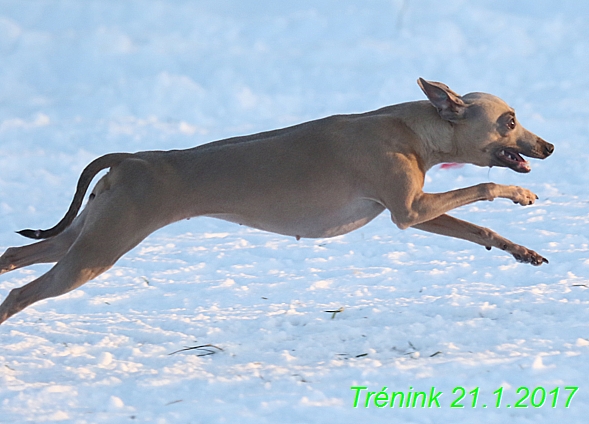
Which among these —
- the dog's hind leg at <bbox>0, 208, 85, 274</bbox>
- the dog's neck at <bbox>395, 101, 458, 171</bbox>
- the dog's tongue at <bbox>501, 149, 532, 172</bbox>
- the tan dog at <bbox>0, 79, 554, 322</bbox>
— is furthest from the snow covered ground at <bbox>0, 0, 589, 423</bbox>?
the dog's neck at <bbox>395, 101, 458, 171</bbox>

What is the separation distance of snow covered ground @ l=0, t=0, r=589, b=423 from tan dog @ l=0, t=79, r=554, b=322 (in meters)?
0.63

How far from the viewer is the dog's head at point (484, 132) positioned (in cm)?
542

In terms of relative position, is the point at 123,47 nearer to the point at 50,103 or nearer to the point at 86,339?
the point at 50,103

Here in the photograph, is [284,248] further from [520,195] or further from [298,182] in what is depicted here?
[520,195]

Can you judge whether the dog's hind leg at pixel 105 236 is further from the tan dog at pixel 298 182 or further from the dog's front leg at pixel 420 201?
the dog's front leg at pixel 420 201

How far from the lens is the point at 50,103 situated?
39.8 ft

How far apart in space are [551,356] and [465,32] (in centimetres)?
936

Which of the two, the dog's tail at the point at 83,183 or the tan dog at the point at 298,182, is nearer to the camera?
the tan dog at the point at 298,182

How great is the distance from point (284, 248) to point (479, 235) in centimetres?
211

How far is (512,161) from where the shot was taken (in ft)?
18.1

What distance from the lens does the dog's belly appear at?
5.42m

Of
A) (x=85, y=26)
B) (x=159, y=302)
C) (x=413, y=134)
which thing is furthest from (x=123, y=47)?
(x=413, y=134)

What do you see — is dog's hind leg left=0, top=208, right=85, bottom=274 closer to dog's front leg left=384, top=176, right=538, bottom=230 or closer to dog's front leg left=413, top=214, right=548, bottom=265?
dog's front leg left=384, top=176, right=538, bottom=230

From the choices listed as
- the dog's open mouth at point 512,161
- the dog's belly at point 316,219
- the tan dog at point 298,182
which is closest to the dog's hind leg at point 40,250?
the tan dog at point 298,182
